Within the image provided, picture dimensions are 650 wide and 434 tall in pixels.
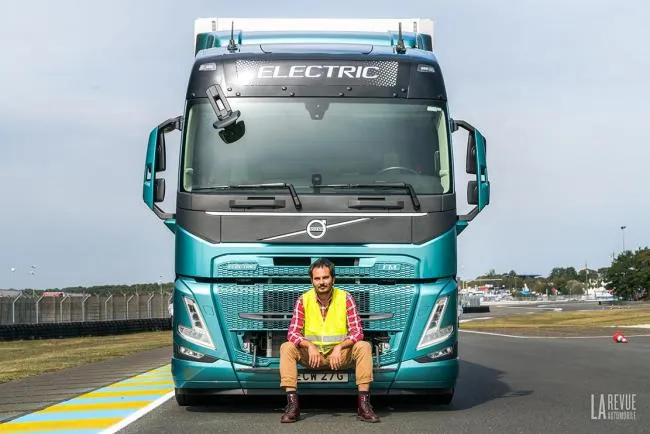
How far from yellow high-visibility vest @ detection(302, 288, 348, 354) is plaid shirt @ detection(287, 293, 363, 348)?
0.04 m

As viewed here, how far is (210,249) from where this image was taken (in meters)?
9.37

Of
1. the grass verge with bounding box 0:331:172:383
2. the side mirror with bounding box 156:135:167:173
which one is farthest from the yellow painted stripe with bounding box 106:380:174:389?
the side mirror with bounding box 156:135:167:173

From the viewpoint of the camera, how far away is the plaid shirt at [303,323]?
29.8ft

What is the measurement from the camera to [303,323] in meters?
9.17

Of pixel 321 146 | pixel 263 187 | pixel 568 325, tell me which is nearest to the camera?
pixel 263 187

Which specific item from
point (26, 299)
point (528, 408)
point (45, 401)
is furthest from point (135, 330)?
point (528, 408)

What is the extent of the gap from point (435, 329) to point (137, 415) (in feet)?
9.66

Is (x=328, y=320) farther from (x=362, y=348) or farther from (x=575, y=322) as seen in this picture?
(x=575, y=322)

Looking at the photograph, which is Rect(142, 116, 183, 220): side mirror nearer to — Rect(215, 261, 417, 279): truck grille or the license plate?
Rect(215, 261, 417, 279): truck grille

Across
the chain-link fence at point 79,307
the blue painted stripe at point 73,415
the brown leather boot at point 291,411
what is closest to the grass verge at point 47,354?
the chain-link fence at point 79,307

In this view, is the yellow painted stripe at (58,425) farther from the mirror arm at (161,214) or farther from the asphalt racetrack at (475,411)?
the mirror arm at (161,214)

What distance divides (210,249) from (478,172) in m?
2.67

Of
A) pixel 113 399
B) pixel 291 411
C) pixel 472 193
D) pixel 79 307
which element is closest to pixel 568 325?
pixel 79 307

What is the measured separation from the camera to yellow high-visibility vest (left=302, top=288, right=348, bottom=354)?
9125 mm
